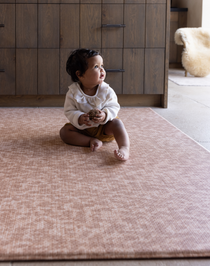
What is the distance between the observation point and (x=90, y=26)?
7.52ft

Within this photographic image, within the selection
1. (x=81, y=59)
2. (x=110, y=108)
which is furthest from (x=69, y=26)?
(x=110, y=108)

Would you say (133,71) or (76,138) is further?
(133,71)

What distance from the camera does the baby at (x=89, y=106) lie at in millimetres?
1401

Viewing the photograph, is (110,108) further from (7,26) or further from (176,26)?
(176,26)

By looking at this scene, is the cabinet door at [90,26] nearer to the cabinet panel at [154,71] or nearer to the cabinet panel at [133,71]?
the cabinet panel at [133,71]

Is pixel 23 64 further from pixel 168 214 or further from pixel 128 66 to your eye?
pixel 168 214

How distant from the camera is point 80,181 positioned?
1.06 metres

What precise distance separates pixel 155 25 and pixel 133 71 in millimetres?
335

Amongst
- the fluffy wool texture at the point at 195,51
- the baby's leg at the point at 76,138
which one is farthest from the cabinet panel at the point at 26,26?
the fluffy wool texture at the point at 195,51

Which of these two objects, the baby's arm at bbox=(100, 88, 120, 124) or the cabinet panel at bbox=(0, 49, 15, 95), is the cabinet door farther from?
the baby's arm at bbox=(100, 88, 120, 124)

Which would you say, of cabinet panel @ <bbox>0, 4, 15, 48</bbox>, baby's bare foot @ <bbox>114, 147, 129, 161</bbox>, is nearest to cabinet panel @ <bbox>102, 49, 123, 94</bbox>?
cabinet panel @ <bbox>0, 4, 15, 48</bbox>

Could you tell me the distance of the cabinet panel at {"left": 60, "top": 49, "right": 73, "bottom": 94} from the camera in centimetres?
232

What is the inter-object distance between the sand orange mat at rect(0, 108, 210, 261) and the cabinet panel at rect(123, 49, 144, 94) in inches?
34.0

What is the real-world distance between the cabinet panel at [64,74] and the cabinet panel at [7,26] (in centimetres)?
33
